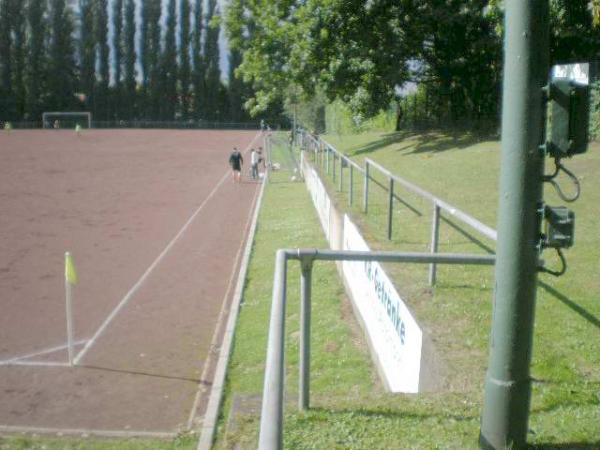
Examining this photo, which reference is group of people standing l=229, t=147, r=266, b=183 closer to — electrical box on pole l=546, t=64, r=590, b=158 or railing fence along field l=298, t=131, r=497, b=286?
railing fence along field l=298, t=131, r=497, b=286

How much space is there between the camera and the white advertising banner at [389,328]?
17.1 feet

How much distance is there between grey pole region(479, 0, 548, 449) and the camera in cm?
342

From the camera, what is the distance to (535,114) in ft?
11.3

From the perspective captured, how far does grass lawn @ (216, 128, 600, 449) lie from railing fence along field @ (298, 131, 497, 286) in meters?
0.30

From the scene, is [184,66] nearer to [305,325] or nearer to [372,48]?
[372,48]

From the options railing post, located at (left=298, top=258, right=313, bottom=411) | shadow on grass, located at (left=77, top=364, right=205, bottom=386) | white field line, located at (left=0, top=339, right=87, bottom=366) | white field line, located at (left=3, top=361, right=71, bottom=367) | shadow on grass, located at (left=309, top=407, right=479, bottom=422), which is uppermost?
railing post, located at (left=298, top=258, right=313, bottom=411)

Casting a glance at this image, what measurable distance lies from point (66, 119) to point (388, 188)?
84471 millimetres

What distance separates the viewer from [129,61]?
→ 10219 centimetres

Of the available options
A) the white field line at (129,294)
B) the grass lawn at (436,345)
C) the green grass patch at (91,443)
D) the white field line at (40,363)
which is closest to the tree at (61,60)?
the white field line at (129,294)

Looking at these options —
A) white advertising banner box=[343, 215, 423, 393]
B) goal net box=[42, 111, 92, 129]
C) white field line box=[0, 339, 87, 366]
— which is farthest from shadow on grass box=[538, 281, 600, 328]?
goal net box=[42, 111, 92, 129]

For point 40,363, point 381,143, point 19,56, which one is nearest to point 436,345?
point 40,363

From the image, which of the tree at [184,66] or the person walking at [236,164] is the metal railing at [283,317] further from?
the tree at [184,66]

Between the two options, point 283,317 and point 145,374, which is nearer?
point 283,317

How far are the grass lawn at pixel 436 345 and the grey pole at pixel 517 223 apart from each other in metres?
0.34
